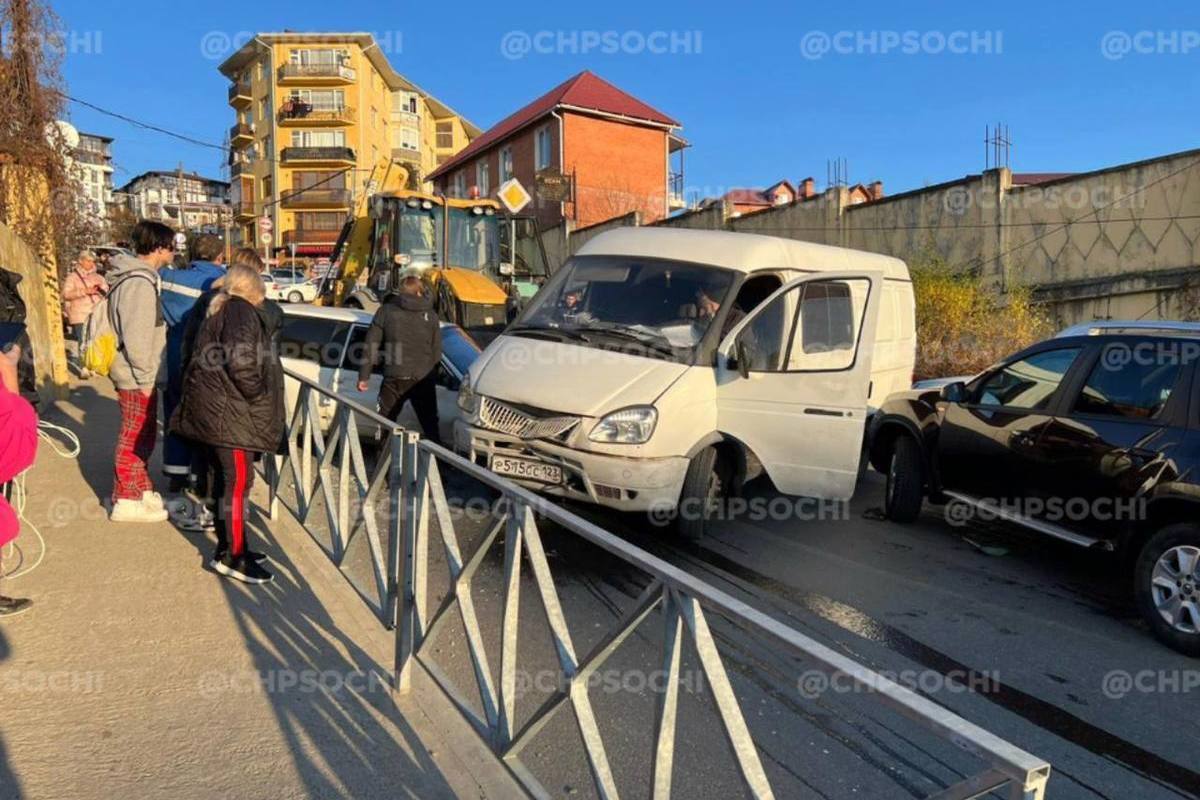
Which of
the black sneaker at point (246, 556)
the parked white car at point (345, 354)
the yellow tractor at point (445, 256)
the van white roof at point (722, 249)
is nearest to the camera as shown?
the black sneaker at point (246, 556)

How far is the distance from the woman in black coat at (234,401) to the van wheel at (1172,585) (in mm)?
4785

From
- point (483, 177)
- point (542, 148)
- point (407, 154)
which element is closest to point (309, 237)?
point (407, 154)

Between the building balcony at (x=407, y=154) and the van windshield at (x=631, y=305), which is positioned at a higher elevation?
the building balcony at (x=407, y=154)

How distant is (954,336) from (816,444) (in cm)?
846

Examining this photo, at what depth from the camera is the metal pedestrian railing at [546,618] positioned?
4.54ft

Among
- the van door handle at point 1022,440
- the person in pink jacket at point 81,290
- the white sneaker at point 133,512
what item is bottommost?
the white sneaker at point 133,512

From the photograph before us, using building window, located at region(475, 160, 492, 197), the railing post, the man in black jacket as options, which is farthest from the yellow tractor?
building window, located at region(475, 160, 492, 197)

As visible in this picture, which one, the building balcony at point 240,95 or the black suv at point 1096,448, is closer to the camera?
the black suv at point 1096,448

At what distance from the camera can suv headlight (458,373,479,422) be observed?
596 centimetres

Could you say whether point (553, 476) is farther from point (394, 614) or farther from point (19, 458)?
point (19, 458)

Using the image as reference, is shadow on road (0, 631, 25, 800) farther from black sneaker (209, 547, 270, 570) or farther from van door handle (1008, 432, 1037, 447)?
van door handle (1008, 432, 1037, 447)

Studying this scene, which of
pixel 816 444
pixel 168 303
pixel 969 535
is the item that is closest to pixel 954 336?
pixel 969 535

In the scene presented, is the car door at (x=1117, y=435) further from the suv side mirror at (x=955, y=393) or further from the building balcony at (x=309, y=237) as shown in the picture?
the building balcony at (x=309, y=237)

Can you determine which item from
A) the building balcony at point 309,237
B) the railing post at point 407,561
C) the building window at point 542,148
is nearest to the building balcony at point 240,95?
the building balcony at point 309,237
